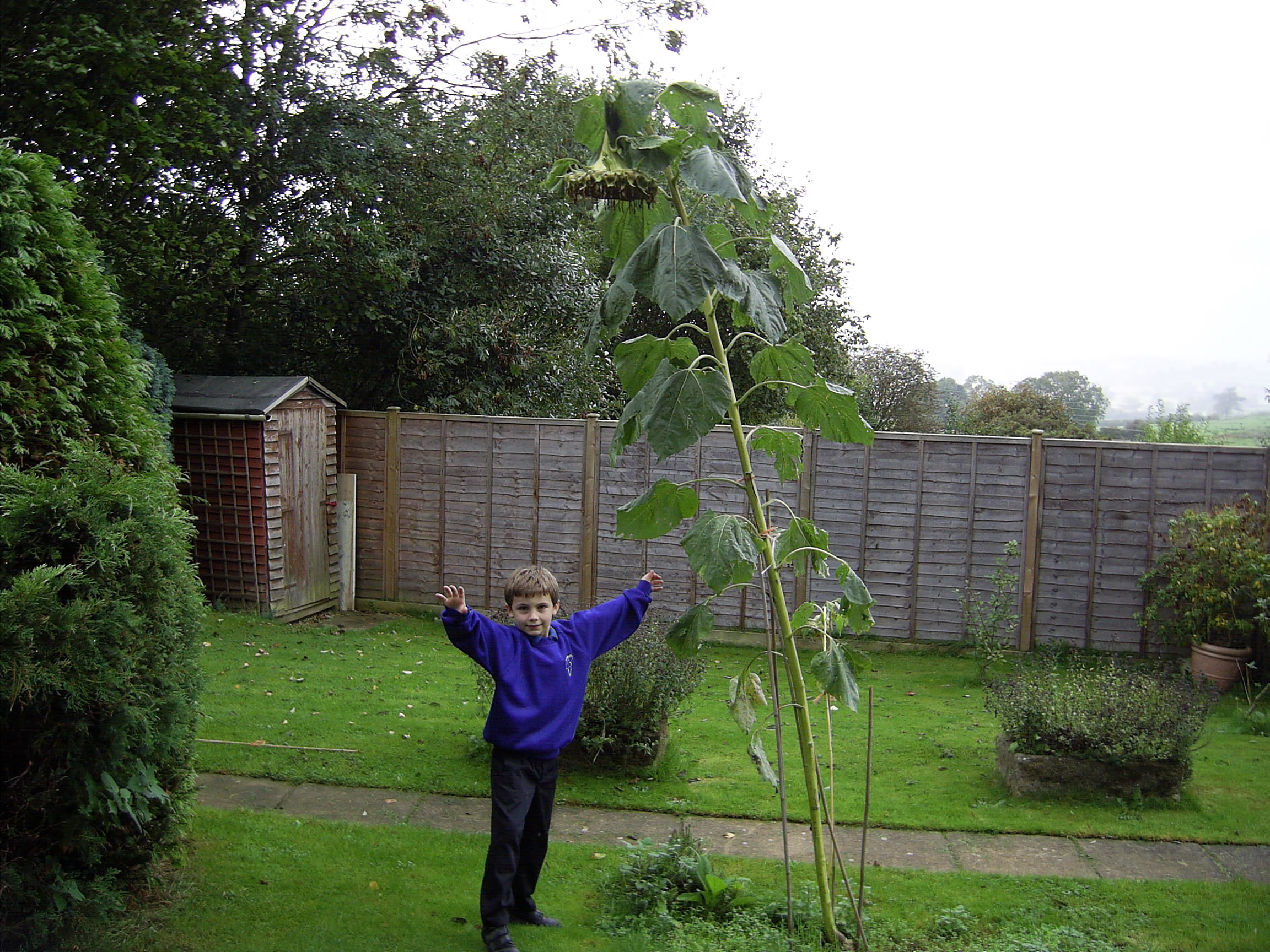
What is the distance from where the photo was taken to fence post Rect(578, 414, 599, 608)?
987cm

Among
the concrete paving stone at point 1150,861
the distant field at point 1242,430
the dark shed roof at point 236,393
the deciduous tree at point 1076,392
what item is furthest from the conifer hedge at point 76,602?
the deciduous tree at point 1076,392

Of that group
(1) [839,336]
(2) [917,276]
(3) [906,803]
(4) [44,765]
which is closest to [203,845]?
(4) [44,765]

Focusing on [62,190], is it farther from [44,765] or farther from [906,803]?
[906,803]

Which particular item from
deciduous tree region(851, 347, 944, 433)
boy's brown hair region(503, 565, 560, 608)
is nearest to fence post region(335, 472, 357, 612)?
boy's brown hair region(503, 565, 560, 608)

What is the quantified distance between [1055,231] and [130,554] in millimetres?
54418

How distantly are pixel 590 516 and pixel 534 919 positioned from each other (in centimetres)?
632

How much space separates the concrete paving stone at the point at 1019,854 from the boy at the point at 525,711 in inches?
82.2

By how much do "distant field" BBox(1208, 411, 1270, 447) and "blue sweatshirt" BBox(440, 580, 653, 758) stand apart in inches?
294

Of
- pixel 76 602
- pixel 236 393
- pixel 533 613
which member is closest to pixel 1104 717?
pixel 533 613

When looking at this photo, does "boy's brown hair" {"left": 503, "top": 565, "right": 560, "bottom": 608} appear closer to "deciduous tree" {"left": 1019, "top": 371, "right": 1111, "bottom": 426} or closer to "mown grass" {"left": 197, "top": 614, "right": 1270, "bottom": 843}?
"mown grass" {"left": 197, "top": 614, "right": 1270, "bottom": 843}

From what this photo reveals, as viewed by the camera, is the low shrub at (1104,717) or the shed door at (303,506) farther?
the shed door at (303,506)

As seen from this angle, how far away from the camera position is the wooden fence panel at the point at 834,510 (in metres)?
8.88

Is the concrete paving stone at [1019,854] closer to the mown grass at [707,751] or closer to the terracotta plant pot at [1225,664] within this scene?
the mown grass at [707,751]

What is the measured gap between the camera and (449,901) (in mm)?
3900
